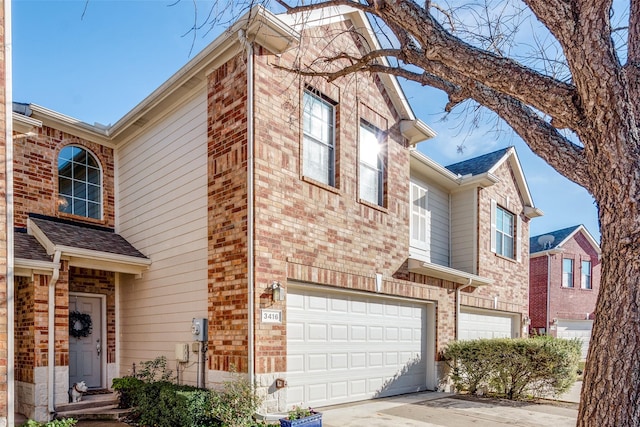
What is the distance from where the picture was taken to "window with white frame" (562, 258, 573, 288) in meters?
21.7

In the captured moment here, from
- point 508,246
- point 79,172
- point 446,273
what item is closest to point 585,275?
point 508,246

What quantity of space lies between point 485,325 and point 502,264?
2.08m

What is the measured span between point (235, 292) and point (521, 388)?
6987 mm

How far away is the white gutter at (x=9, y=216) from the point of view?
5363 mm

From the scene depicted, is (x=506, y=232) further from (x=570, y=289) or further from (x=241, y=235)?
(x=241, y=235)

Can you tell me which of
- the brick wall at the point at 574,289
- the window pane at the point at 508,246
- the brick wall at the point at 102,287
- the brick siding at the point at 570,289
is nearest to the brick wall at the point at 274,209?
the brick wall at the point at 102,287

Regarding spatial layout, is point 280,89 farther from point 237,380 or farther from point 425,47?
point 237,380

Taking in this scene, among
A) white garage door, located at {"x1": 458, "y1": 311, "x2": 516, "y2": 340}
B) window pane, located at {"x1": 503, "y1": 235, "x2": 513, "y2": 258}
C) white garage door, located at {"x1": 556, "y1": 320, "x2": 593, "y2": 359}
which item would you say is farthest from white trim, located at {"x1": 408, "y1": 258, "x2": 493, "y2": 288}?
white garage door, located at {"x1": 556, "y1": 320, "x2": 593, "y2": 359}

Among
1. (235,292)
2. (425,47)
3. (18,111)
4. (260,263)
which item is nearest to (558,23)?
(425,47)

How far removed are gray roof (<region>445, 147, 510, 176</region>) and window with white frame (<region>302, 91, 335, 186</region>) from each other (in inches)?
274

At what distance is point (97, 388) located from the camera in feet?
29.4

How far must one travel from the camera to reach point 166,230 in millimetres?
8352

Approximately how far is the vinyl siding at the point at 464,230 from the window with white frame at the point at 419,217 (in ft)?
5.04

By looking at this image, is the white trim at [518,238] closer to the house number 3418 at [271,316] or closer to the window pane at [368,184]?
the window pane at [368,184]
